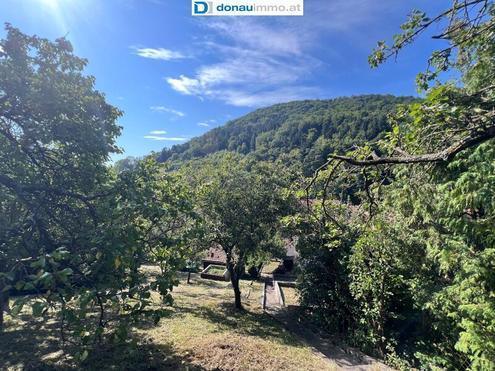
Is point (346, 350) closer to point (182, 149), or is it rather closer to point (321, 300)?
point (321, 300)

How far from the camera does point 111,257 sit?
11.6ft

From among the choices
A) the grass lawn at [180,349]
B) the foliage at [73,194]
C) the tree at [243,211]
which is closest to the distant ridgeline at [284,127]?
the tree at [243,211]

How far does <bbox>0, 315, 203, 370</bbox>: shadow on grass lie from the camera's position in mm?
5605

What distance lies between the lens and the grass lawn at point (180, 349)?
5773mm

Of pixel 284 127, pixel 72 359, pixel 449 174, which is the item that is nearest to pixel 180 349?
pixel 72 359

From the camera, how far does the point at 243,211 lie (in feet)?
40.1

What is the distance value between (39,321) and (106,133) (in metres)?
6.55

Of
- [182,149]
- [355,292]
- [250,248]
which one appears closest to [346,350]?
[355,292]

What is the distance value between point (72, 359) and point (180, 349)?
2.25 m

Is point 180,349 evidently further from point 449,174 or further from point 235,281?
point 449,174

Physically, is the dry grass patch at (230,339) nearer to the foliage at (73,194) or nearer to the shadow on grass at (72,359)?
the shadow on grass at (72,359)

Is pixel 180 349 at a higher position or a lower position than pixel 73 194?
lower

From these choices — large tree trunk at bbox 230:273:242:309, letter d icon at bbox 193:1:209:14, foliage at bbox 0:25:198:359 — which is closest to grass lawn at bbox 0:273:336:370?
foliage at bbox 0:25:198:359

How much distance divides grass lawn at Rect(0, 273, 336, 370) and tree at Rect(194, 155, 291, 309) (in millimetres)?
3162
